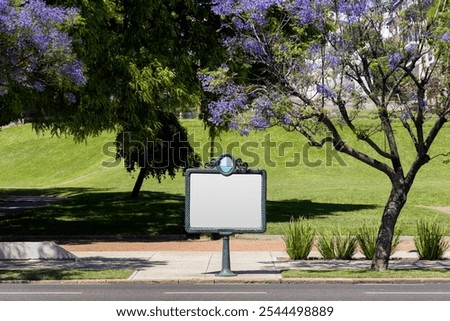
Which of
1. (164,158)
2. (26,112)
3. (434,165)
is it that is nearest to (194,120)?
(434,165)

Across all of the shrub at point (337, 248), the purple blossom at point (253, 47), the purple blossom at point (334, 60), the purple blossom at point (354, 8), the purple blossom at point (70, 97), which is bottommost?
the shrub at point (337, 248)

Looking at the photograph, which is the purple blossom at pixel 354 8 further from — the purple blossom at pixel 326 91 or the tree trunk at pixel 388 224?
the tree trunk at pixel 388 224

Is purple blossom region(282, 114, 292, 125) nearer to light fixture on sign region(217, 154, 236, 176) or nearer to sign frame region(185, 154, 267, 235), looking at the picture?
sign frame region(185, 154, 267, 235)

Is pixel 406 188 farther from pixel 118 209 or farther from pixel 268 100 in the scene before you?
pixel 118 209

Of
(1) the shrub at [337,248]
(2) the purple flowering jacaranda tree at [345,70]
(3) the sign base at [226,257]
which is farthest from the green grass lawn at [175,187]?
(1) the shrub at [337,248]

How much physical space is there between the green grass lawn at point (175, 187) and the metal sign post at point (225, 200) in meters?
2.55

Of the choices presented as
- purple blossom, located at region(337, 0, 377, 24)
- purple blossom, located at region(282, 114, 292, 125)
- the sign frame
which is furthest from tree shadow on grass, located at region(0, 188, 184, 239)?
purple blossom, located at region(337, 0, 377, 24)

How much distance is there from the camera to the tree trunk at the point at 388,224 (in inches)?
781

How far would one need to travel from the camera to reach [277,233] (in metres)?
30.1

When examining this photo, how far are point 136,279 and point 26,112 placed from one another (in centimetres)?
1379

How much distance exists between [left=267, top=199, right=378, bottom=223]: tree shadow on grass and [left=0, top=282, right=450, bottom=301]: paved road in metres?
15.8

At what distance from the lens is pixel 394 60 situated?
64.6 ft

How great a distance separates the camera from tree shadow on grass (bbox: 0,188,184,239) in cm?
3123

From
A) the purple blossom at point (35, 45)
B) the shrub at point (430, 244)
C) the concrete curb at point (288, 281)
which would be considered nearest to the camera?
the concrete curb at point (288, 281)
